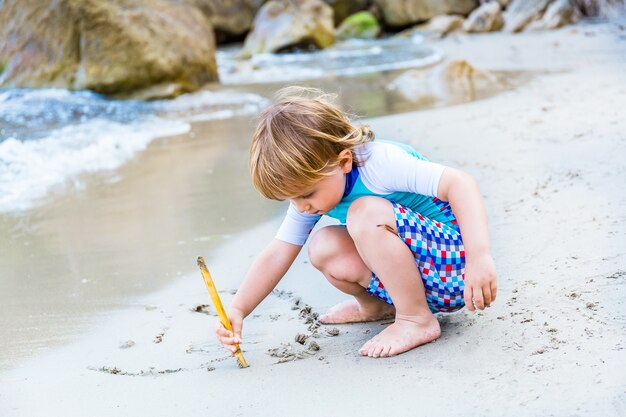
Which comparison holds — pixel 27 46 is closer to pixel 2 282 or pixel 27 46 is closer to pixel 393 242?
pixel 2 282

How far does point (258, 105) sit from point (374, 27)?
11052mm

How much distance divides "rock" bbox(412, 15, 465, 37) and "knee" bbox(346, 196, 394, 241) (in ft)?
46.2

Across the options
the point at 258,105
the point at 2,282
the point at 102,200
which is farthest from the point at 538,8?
the point at 2,282

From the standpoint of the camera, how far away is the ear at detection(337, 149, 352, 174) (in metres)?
2.23

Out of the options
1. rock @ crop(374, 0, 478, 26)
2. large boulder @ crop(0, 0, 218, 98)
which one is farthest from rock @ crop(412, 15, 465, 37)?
large boulder @ crop(0, 0, 218, 98)

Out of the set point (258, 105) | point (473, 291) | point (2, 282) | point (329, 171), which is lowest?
point (258, 105)

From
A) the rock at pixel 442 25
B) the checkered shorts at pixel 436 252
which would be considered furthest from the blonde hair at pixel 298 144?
the rock at pixel 442 25

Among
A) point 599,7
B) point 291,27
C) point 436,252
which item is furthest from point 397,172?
point 599,7

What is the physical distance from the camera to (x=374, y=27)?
18.4 m

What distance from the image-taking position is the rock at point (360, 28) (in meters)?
18.3

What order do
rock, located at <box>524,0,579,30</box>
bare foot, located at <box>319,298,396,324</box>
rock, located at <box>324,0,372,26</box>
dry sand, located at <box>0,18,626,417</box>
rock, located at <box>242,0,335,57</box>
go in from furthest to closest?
rock, located at <box>324,0,372,26</box>
rock, located at <box>242,0,335,57</box>
rock, located at <box>524,0,579,30</box>
bare foot, located at <box>319,298,396,324</box>
dry sand, located at <box>0,18,626,417</box>

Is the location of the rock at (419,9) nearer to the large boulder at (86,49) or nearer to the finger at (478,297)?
the large boulder at (86,49)

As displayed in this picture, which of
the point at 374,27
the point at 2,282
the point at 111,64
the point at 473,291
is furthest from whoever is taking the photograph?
the point at 374,27

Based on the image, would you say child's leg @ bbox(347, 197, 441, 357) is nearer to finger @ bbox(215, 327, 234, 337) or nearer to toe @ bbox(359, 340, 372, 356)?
toe @ bbox(359, 340, 372, 356)
